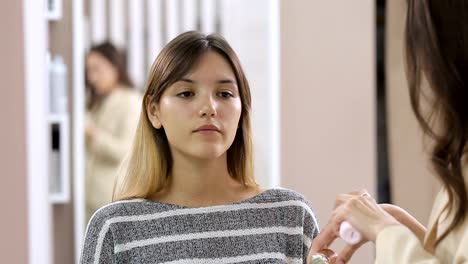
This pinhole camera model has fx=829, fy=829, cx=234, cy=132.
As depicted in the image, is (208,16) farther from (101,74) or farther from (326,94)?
(326,94)

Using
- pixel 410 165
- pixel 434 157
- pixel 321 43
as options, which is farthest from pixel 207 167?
pixel 410 165

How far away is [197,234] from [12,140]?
1355 mm

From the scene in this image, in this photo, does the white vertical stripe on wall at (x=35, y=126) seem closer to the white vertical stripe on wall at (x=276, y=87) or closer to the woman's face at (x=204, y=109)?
the white vertical stripe on wall at (x=276, y=87)

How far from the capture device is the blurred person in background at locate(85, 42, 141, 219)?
3.98m

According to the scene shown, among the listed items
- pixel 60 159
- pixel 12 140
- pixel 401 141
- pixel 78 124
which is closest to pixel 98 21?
pixel 78 124

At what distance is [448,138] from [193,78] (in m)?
0.46

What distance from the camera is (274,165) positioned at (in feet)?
9.09

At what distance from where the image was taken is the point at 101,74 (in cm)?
418

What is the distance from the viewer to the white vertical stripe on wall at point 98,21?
4.19 meters

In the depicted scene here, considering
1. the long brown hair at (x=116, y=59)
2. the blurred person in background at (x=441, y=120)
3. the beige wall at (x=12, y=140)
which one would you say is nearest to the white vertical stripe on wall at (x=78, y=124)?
the long brown hair at (x=116, y=59)

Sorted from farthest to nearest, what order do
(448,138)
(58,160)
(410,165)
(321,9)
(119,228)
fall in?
1. (58,160)
2. (410,165)
3. (321,9)
4. (119,228)
5. (448,138)

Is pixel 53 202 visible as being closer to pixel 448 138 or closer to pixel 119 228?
pixel 119 228

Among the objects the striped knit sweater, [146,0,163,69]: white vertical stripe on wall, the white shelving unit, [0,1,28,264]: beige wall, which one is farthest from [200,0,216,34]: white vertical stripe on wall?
the striped knit sweater

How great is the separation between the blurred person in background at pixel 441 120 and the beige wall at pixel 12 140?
167 centimetres
